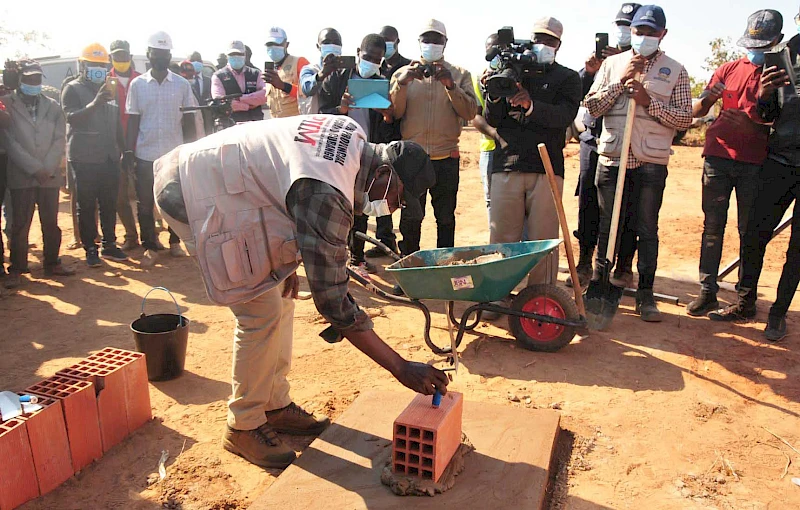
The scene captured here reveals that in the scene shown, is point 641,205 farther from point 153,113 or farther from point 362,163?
point 153,113

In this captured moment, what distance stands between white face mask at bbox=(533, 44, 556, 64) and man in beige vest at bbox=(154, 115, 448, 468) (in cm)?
261

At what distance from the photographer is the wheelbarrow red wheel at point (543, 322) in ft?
13.7

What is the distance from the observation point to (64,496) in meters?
2.78

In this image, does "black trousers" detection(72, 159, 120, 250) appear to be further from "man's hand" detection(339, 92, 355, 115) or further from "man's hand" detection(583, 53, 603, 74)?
"man's hand" detection(583, 53, 603, 74)

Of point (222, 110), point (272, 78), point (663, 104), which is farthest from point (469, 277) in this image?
point (222, 110)

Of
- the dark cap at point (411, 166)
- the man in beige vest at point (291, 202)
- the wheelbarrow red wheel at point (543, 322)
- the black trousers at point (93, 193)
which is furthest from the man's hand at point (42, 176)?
the dark cap at point (411, 166)

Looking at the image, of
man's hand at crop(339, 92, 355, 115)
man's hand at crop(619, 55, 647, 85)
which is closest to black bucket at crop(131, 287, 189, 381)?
man's hand at crop(339, 92, 355, 115)

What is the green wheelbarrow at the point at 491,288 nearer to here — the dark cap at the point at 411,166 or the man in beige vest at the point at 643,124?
the man in beige vest at the point at 643,124

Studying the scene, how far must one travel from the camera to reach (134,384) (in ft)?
10.7

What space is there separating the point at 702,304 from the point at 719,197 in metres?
0.86

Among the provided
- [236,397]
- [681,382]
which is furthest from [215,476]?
[681,382]

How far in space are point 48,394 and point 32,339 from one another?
6.69 feet

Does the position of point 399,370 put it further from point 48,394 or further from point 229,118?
point 229,118

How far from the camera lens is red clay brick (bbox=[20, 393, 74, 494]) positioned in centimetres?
269
